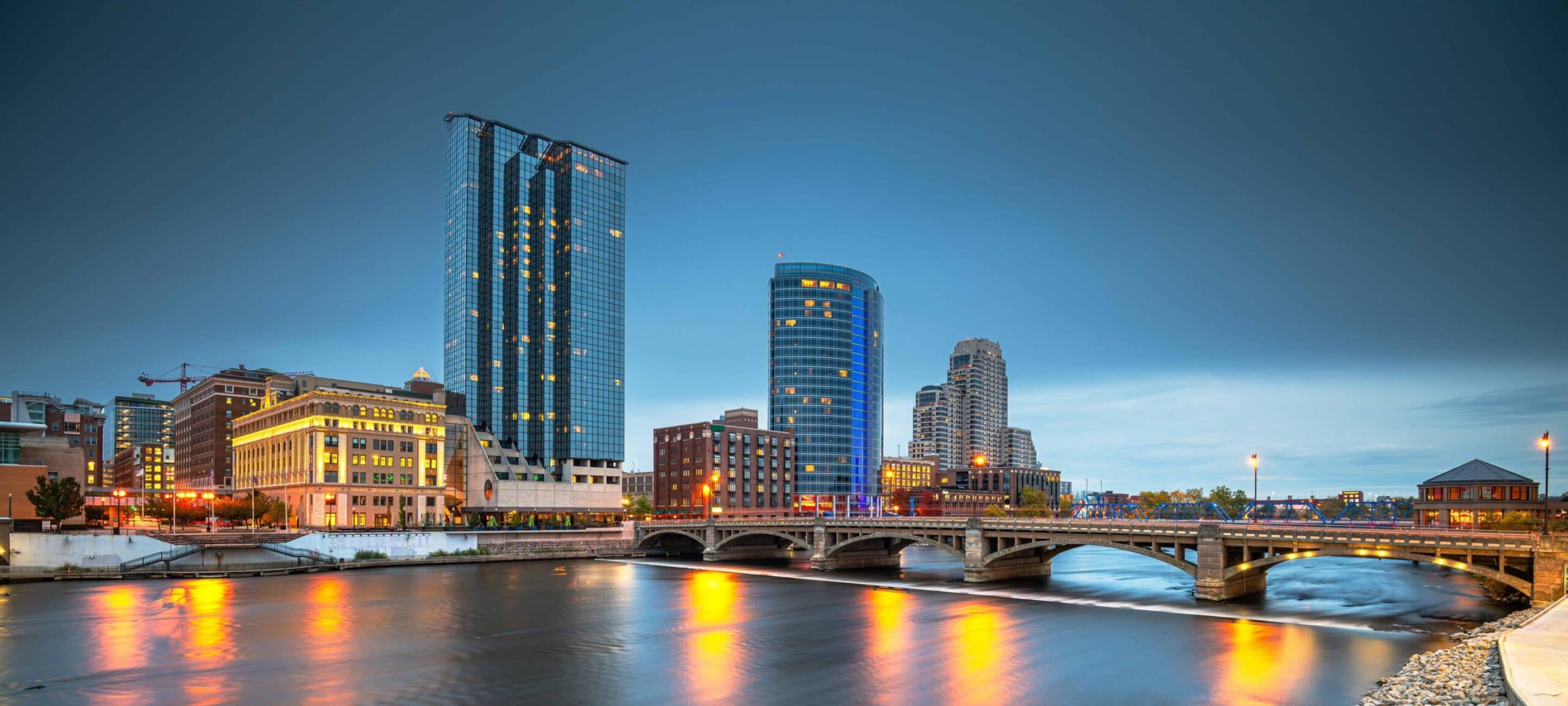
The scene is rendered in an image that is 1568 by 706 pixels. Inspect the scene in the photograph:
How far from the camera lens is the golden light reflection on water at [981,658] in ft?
141

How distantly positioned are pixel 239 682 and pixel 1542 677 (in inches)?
2139

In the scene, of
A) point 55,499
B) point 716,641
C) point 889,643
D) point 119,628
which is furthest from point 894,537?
point 55,499

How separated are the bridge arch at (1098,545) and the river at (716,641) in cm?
313

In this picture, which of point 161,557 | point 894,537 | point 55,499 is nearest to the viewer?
point 161,557

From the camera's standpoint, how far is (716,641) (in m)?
58.8

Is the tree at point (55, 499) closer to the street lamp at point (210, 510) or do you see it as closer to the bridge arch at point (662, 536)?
the street lamp at point (210, 510)

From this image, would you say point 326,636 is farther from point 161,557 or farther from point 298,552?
point 298,552

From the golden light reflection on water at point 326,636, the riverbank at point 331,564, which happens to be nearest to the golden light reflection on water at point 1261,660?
the golden light reflection on water at point 326,636

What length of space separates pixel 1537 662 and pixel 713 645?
1612 inches

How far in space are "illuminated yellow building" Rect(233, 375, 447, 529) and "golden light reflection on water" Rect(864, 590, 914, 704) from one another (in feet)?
337

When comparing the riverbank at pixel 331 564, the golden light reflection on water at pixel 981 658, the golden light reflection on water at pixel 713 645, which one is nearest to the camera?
the golden light reflection on water at pixel 981 658

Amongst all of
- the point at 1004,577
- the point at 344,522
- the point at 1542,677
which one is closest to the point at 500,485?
the point at 344,522

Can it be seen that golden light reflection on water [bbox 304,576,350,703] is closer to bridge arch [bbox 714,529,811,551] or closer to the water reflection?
the water reflection

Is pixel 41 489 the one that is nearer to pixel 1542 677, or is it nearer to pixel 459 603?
pixel 459 603
